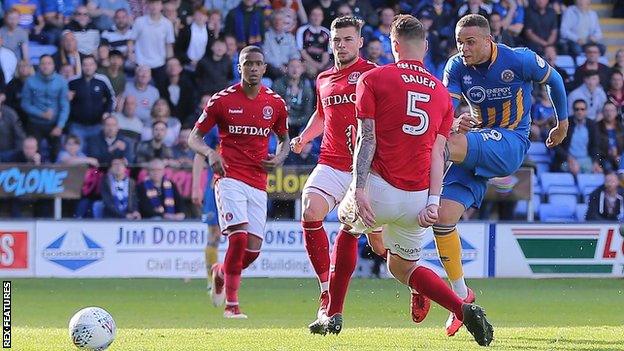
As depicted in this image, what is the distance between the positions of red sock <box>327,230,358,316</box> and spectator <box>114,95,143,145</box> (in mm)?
9722

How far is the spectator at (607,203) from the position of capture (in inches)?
745

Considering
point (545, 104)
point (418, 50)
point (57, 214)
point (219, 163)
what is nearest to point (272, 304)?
point (219, 163)

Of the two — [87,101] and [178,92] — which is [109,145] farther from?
[178,92]

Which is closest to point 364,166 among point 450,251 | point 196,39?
point 450,251

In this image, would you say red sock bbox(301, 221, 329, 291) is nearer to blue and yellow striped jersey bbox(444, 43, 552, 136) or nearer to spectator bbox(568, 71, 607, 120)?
blue and yellow striped jersey bbox(444, 43, 552, 136)

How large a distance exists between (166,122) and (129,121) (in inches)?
21.6

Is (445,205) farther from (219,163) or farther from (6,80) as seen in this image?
(6,80)

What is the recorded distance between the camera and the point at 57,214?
17906 mm

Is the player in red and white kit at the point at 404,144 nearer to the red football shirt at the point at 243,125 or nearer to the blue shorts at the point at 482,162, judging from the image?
the blue shorts at the point at 482,162

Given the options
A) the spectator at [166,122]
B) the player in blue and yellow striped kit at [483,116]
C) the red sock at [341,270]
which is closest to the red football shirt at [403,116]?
the red sock at [341,270]

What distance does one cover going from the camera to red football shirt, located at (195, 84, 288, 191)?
12328 millimetres

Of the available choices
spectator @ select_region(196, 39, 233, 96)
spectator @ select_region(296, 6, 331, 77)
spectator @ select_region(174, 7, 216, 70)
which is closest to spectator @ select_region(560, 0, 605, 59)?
spectator @ select_region(296, 6, 331, 77)

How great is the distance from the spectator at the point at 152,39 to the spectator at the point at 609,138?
6937 mm

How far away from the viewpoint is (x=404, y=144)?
861cm
